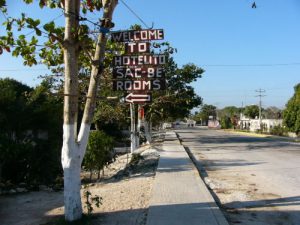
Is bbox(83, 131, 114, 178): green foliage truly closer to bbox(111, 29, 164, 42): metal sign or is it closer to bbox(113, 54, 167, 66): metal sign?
bbox(113, 54, 167, 66): metal sign

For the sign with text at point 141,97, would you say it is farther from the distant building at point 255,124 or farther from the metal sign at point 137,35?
the distant building at point 255,124

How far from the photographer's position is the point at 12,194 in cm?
1152

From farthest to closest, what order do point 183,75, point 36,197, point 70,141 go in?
1. point 183,75
2. point 36,197
3. point 70,141

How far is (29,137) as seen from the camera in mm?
14602

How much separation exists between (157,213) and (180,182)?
3.89 m

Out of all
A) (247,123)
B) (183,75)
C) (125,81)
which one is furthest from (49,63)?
(247,123)

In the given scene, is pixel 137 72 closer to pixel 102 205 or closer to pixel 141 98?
pixel 141 98

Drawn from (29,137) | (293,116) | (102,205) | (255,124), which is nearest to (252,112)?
(255,124)

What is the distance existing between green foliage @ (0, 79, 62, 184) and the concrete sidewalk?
132 inches

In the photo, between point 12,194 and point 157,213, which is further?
point 12,194

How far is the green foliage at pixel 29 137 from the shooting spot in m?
13.0

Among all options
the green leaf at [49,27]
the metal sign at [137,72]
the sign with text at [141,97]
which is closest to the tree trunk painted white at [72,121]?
the green leaf at [49,27]

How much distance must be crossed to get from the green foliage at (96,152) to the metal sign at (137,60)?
5.77m

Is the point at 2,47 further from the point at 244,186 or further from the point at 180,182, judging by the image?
the point at 244,186
